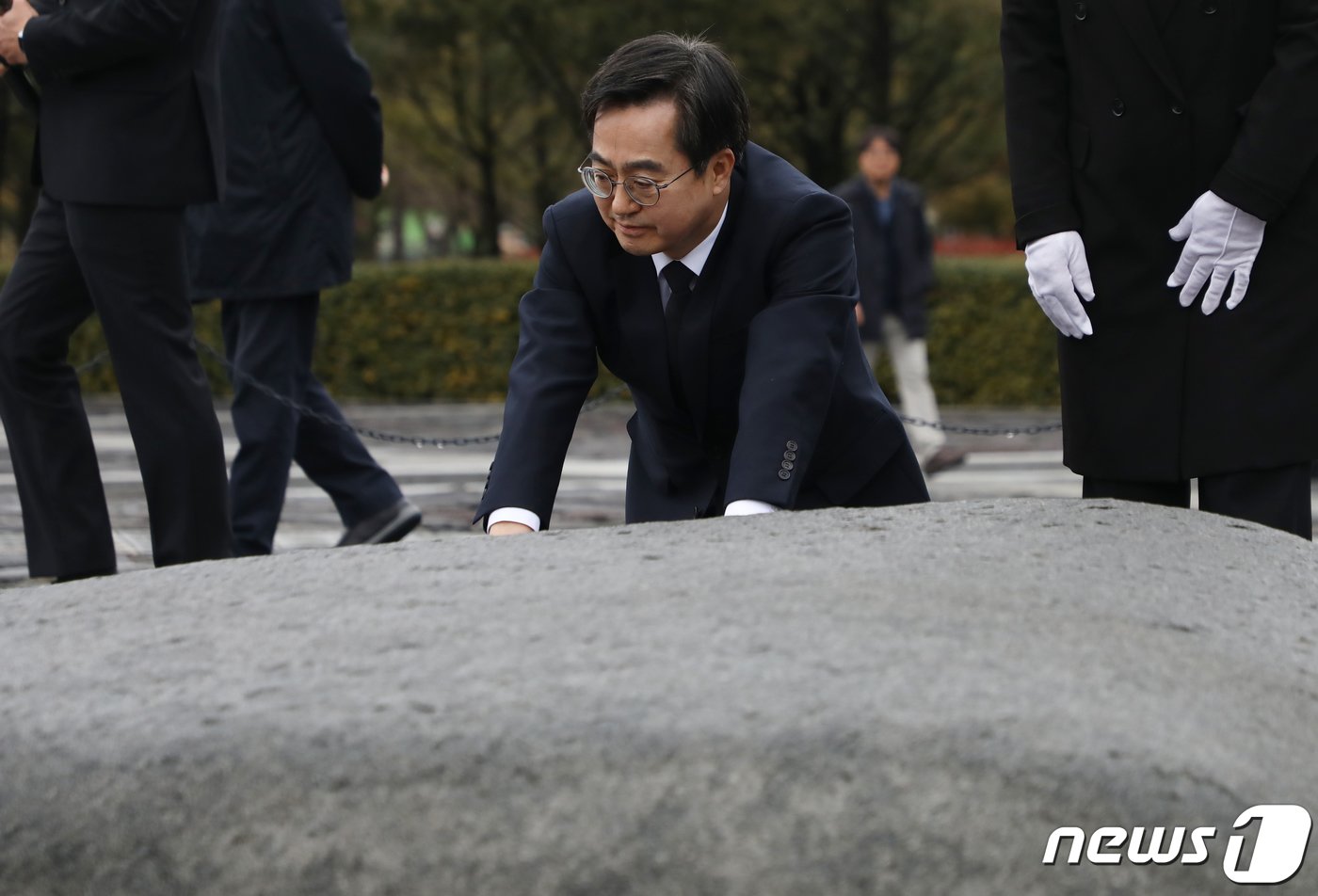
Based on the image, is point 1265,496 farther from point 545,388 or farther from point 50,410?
point 50,410

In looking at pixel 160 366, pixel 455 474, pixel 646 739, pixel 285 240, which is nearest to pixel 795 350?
pixel 646 739

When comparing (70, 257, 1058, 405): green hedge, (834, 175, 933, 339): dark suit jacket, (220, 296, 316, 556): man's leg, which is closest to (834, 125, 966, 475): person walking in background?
(834, 175, 933, 339): dark suit jacket

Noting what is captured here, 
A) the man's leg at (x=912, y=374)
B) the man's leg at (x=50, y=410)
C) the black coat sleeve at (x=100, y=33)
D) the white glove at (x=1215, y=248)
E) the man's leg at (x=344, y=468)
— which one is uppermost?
the black coat sleeve at (x=100, y=33)

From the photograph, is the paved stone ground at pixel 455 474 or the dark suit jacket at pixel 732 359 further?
the paved stone ground at pixel 455 474

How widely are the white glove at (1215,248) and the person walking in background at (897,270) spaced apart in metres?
6.04

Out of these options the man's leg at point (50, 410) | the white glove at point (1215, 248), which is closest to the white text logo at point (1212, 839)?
the white glove at point (1215, 248)

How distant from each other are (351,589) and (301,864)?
55cm

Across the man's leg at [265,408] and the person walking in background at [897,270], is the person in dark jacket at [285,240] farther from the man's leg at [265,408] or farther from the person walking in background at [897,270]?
the person walking in background at [897,270]

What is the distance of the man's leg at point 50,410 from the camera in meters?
4.61

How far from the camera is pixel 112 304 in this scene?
4.50m

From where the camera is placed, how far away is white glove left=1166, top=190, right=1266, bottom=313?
10.4 ft

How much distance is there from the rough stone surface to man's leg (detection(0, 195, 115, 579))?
2.36 m

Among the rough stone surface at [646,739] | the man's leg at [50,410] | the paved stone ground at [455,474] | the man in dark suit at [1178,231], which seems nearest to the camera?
the rough stone surface at [646,739]

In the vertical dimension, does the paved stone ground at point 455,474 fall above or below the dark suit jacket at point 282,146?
below
